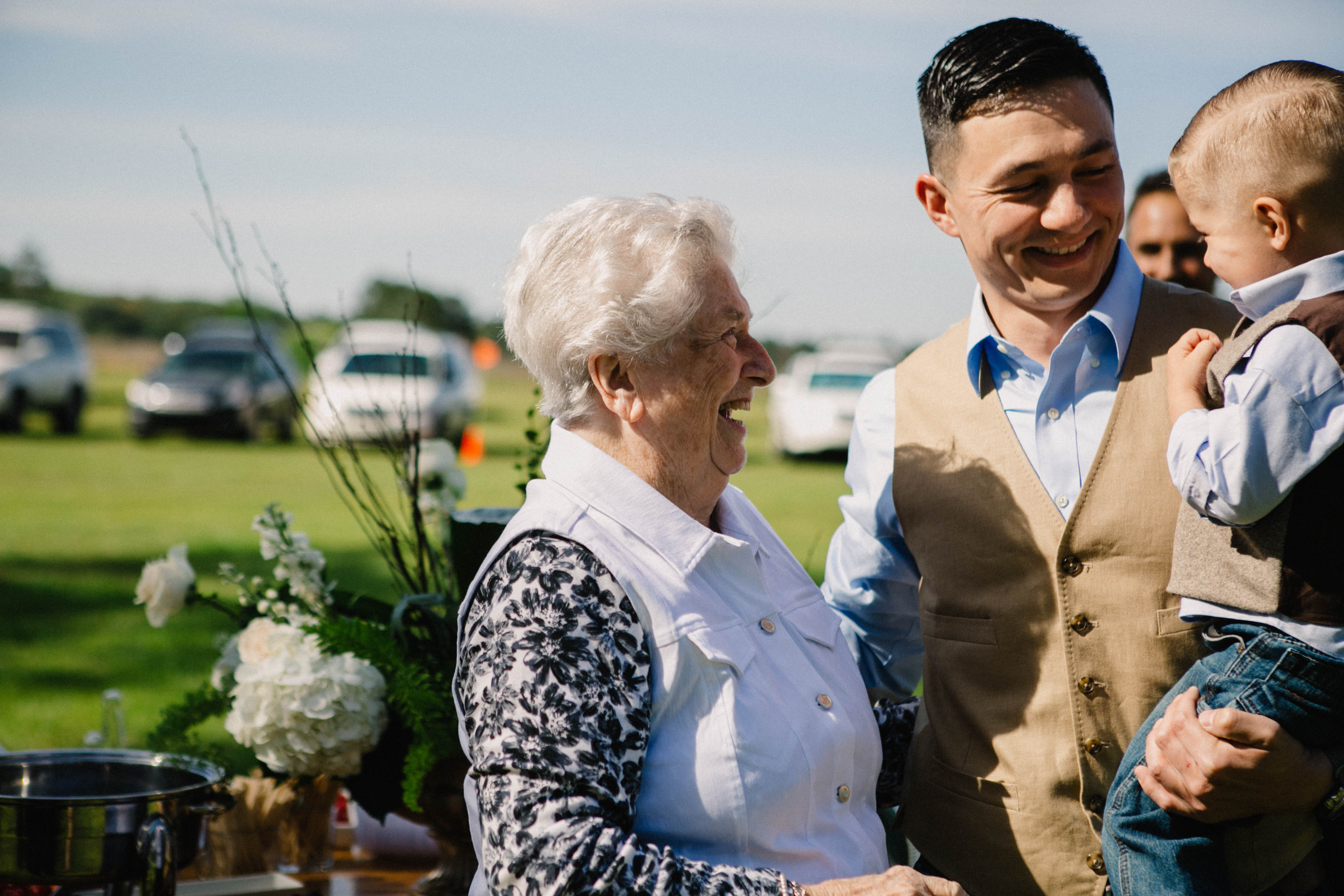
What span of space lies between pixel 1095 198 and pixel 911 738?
99 cm

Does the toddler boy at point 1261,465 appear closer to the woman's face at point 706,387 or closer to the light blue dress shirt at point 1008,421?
the light blue dress shirt at point 1008,421

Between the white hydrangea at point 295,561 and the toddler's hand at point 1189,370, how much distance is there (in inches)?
58.3

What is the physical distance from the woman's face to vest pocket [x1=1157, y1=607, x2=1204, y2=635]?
0.70m

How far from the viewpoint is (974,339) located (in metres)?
2.06

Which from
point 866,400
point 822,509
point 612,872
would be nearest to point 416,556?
point 866,400

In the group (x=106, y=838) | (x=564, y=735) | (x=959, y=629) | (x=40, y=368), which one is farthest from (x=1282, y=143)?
(x=40, y=368)

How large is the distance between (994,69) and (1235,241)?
18.4 inches

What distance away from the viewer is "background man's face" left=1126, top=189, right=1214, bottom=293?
3.59 metres

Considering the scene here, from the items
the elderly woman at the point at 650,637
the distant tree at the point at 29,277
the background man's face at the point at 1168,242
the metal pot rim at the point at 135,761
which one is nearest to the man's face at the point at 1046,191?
the elderly woman at the point at 650,637

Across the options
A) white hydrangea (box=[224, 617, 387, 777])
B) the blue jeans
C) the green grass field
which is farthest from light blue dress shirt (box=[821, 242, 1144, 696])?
white hydrangea (box=[224, 617, 387, 777])

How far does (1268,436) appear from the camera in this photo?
1.60 m

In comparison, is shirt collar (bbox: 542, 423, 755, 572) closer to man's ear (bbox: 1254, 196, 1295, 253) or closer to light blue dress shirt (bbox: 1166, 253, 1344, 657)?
light blue dress shirt (bbox: 1166, 253, 1344, 657)

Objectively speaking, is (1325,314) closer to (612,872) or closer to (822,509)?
(612,872)

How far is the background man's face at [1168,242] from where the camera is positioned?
141 inches
